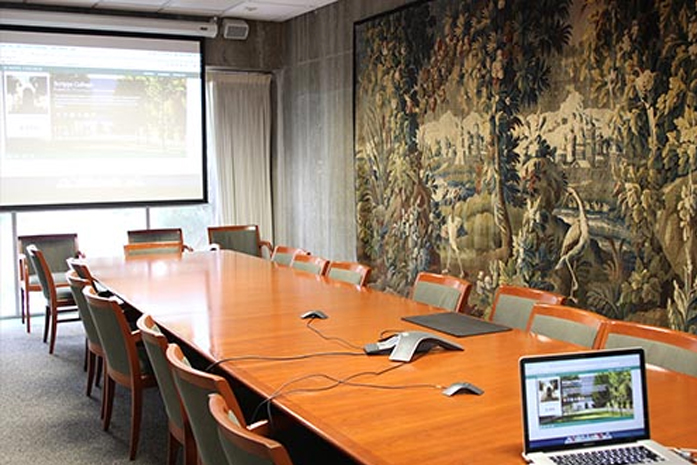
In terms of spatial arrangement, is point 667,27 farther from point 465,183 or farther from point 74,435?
point 74,435

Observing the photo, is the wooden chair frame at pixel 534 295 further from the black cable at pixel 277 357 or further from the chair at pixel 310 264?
the chair at pixel 310 264

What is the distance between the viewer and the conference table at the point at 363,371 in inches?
88.7

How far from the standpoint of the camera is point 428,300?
4668 millimetres

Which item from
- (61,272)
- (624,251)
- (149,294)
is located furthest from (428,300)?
(61,272)

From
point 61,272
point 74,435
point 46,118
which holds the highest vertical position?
point 46,118

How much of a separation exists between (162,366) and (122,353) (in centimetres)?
99

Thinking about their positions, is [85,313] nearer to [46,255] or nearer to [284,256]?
[284,256]

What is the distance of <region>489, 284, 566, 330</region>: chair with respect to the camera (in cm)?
399

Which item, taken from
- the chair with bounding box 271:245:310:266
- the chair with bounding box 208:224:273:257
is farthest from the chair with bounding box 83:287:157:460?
the chair with bounding box 208:224:273:257

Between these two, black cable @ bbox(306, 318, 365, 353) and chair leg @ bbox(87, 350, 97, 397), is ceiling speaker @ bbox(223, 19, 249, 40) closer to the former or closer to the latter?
chair leg @ bbox(87, 350, 97, 397)

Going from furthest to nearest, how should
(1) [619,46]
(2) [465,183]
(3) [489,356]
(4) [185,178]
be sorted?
1. (4) [185,178]
2. (2) [465,183]
3. (1) [619,46]
4. (3) [489,356]

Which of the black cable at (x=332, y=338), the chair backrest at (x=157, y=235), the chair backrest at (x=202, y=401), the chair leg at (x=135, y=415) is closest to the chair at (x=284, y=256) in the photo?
the chair backrest at (x=157, y=235)

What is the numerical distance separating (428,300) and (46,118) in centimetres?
552

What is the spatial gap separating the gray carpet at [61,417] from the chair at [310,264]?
4.54 feet
